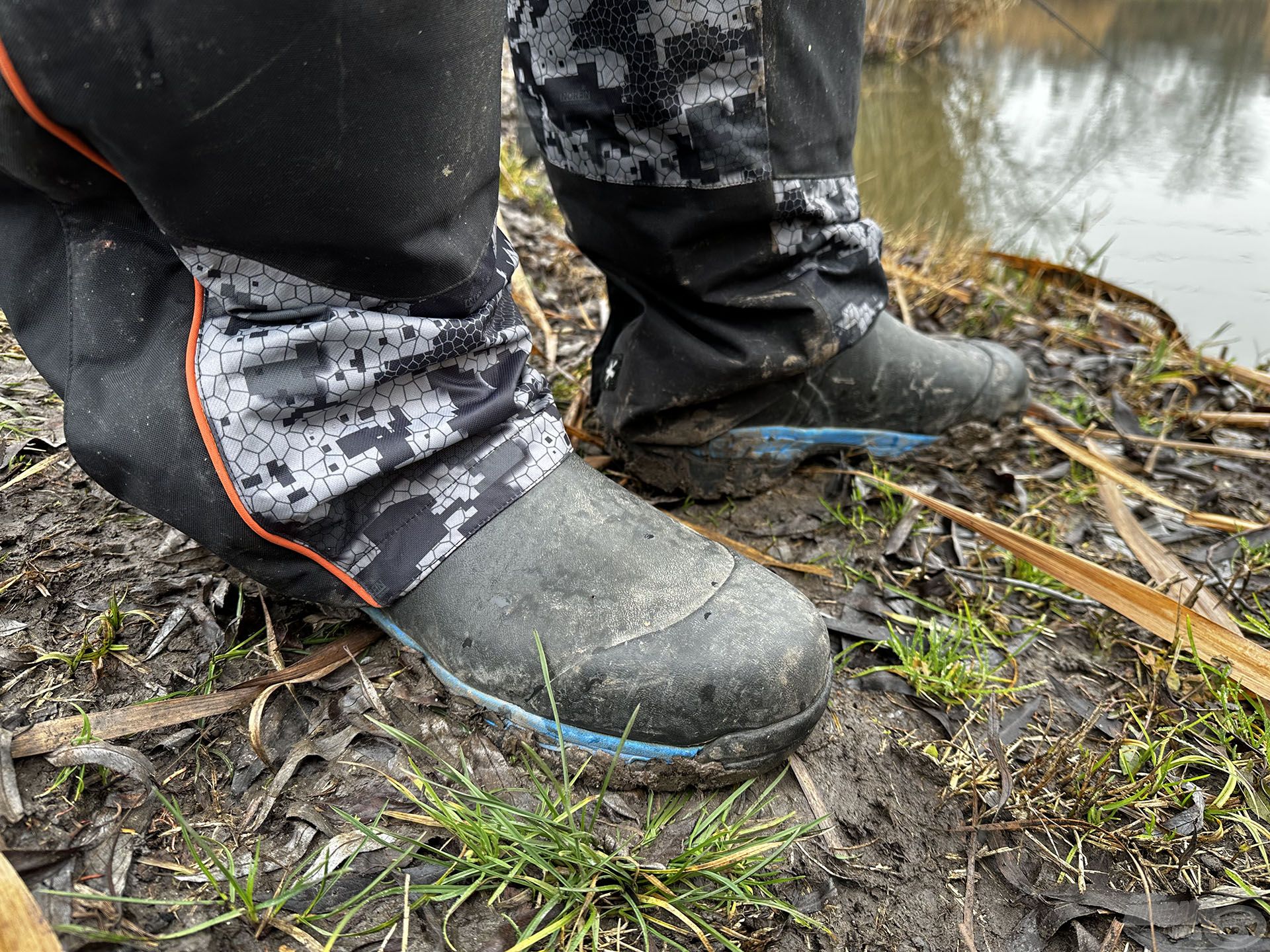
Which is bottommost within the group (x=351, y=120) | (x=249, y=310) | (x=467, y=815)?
(x=467, y=815)

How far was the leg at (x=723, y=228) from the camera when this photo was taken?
115 cm

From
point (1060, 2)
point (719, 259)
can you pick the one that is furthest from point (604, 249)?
point (1060, 2)

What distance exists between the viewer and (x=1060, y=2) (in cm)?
573

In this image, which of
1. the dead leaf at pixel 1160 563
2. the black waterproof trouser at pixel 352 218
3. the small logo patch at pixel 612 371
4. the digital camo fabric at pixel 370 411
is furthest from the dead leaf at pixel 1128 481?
the digital camo fabric at pixel 370 411

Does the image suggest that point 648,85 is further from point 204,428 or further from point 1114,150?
point 1114,150

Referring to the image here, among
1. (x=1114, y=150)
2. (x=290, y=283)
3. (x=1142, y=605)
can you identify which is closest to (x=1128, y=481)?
(x=1142, y=605)

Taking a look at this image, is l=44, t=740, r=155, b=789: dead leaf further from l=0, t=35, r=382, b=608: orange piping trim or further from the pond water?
the pond water

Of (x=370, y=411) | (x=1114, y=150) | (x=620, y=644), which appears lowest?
(x=1114, y=150)

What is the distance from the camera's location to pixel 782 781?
3.55ft

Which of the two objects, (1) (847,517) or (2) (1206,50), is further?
(2) (1206,50)

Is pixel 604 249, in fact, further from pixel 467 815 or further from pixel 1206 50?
pixel 1206 50

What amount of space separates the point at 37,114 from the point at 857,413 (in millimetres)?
1327

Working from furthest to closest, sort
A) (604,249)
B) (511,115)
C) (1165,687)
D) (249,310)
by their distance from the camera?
(511,115)
(604,249)
(1165,687)
(249,310)

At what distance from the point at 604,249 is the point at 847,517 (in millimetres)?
663
